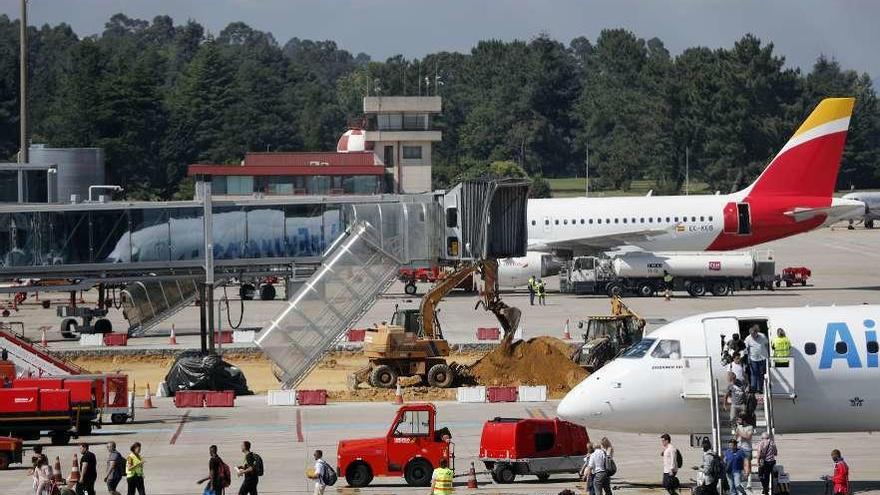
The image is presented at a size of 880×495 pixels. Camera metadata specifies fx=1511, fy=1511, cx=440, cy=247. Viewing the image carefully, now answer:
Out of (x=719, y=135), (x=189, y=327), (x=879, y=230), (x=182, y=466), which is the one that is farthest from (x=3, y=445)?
(x=719, y=135)

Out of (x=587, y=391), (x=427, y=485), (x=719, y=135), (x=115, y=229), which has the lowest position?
(x=427, y=485)

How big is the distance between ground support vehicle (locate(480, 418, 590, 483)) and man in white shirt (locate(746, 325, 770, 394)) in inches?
189

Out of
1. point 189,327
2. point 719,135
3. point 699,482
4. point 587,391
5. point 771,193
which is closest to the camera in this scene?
point 699,482

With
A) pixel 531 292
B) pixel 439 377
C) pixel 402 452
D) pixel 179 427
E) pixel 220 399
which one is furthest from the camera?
pixel 531 292

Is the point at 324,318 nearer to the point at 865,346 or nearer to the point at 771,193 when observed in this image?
the point at 865,346

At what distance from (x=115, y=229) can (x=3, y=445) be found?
27.3m

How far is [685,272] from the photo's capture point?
7981 centimetres

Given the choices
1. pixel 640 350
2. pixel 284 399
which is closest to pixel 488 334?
pixel 284 399

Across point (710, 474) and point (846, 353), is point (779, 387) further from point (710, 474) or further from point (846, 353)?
point (710, 474)

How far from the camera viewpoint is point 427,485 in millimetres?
33750

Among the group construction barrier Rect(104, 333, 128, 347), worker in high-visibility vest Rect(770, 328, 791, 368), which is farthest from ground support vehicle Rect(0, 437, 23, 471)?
construction barrier Rect(104, 333, 128, 347)

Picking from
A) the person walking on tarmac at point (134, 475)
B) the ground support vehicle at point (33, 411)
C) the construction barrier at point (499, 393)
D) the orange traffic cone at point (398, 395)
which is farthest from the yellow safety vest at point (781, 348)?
the ground support vehicle at point (33, 411)

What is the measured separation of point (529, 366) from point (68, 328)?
26555 mm

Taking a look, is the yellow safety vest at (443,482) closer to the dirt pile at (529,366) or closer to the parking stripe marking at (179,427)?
the parking stripe marking at (179,427)
